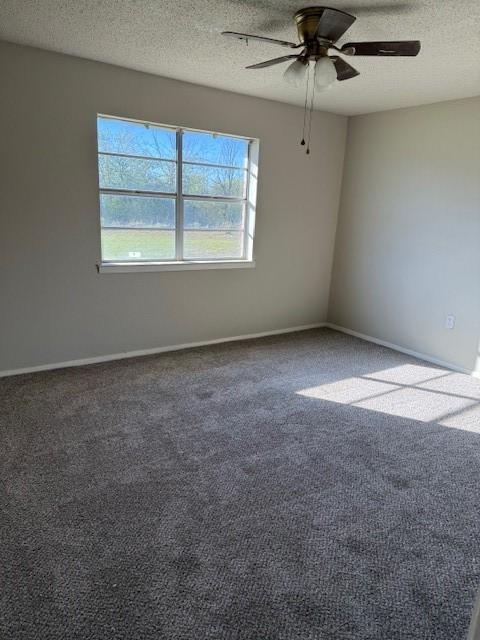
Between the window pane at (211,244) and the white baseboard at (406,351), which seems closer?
the white baseboard at (406,351)

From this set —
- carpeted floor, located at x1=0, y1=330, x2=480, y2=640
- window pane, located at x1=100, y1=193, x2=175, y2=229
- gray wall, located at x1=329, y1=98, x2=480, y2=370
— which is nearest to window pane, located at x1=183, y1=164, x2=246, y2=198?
window pane, located at x1=100, y1=193, x2=175, y2=229

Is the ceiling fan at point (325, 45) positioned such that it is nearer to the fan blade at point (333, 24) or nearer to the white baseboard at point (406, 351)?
the fan blade at point (333, 24)

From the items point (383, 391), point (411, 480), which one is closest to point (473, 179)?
point (383, 391)

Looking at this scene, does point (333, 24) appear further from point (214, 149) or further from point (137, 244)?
point (137, 244)

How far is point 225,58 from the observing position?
2949 millimetres

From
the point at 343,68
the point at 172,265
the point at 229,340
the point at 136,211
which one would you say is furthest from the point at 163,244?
the point at 343,68

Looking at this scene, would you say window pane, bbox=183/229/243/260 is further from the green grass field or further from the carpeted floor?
the carpeted floor

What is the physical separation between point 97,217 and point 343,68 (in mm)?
2180

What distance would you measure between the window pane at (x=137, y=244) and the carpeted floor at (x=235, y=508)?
3.56ft

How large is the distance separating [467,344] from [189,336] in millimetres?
2634

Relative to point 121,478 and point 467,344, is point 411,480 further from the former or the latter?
point 467,344

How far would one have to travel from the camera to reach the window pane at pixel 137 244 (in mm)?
3686

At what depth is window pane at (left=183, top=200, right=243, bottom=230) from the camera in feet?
13.2

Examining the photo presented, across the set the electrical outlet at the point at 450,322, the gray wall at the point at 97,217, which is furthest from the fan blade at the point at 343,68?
the electrical outlet at the point at 450,322
